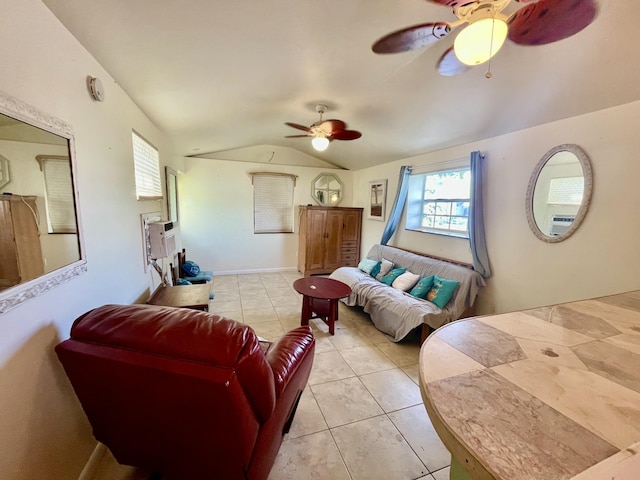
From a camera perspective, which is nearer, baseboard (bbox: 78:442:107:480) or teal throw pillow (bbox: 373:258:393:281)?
baseboard (bbox: 78:442:107:480)

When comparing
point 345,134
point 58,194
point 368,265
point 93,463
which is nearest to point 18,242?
point 58,194

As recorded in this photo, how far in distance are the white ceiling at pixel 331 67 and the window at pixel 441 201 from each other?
54cm

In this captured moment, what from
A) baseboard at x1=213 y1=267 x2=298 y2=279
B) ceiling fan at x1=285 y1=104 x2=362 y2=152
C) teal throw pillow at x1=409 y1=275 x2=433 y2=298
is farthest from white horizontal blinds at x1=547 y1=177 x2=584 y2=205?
baseboard at x1=213 y1=267 x2=298 y2=279

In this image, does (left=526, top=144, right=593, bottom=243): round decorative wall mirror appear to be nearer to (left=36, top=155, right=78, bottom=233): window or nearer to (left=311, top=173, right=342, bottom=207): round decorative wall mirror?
(left=36, top=155, right=78, bottom=233): window

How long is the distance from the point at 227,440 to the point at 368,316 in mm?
2716

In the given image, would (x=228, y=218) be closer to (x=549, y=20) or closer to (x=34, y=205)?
(x=34, y=205)

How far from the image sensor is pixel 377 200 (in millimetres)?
4844

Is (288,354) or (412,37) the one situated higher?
(412,37)

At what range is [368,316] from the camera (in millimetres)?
3424

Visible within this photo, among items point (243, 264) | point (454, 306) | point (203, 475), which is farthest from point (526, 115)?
point (243, 264)

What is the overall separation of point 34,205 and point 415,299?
3.03 meters

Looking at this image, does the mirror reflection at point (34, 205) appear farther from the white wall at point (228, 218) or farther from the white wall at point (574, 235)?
the white wall at point (228, 218)

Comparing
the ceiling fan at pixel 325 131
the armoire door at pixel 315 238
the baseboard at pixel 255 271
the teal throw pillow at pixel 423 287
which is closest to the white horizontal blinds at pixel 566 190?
the teal throw pillow at pixel 423 287

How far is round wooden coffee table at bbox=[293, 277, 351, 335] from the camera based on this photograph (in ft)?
9.23
